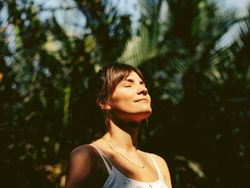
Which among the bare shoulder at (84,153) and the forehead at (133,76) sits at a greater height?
the forehead at (133,76)

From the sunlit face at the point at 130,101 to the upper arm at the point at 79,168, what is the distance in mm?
278

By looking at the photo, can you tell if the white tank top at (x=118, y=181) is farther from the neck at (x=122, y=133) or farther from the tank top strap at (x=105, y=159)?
the neck at (x=122, y=133)

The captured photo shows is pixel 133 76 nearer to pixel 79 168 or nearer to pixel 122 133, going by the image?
pixel 122 133

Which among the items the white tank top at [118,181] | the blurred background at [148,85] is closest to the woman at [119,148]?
the white tank top at [118,181]

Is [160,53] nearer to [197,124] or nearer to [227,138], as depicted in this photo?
[197,124]

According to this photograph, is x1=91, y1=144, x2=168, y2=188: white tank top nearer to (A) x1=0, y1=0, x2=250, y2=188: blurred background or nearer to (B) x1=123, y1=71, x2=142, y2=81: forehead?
(B) x1=123, y1=71, x2=142, y2=81: forehead

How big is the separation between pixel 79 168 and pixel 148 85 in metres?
2.55

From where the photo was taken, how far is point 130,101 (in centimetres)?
169

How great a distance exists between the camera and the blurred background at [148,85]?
3664mm

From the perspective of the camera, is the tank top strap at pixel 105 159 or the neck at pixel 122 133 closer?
the tank top strap at pixel 105 159

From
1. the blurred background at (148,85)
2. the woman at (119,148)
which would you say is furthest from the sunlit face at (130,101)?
the blurred background at (148,85)

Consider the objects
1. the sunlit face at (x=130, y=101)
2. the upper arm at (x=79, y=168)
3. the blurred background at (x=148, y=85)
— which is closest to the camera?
the upper arm at (x=79, y=168)

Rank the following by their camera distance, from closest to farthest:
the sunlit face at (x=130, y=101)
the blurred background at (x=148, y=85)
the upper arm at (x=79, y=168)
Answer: the upper arm at (x=79, y=168) → the sunlit face at (x=130, y=101) → the blurred background at (x=148, y=85)

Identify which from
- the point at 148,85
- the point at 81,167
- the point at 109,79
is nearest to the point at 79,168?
the point at 81,167
